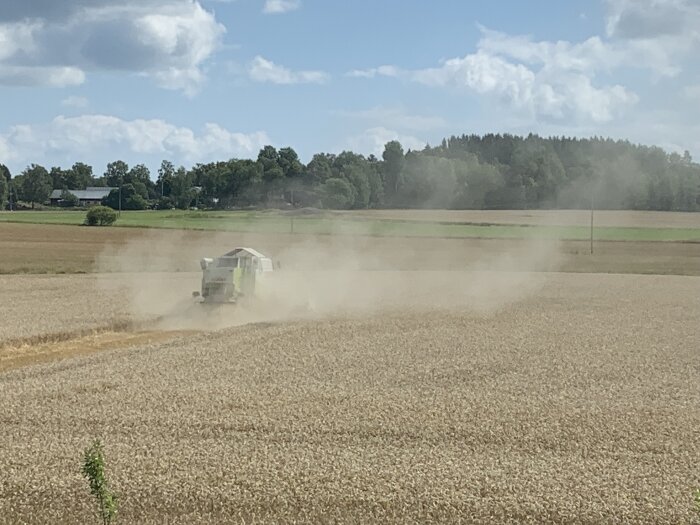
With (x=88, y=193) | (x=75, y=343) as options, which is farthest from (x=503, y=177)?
(x=88, y=193)

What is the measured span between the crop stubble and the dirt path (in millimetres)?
1704

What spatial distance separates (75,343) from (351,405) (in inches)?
503

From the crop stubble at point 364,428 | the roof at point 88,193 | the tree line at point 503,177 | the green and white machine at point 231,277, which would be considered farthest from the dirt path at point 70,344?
the roof at point 88,193

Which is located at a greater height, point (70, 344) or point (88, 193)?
point (88, 193)

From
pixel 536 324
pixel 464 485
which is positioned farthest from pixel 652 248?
pixel 464 485

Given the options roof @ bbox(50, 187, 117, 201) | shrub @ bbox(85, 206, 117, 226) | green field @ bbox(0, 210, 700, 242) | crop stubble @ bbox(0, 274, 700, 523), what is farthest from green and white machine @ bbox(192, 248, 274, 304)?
roof @ bbox(50, 187, 117, 201)

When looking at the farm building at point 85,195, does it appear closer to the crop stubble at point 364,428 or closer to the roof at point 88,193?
the roof at point 88,193

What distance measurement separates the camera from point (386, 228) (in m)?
67.8

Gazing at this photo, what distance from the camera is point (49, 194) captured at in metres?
184

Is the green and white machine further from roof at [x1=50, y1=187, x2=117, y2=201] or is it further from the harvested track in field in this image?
roof at [x1=50, y1=187, x2=117, y2=201]

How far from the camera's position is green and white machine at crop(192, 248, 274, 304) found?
3281 centimetres

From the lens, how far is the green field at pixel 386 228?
61875 mm

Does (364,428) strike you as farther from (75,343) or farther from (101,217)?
(101,217)

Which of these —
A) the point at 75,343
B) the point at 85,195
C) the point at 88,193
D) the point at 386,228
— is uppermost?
the point at 88,193
